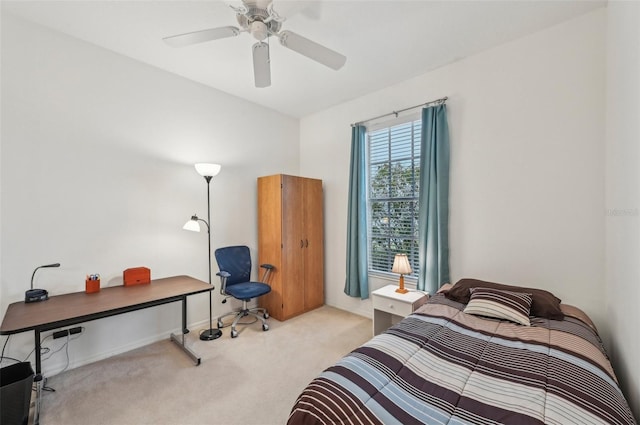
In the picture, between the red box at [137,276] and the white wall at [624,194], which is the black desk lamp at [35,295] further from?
the white wall at [624,194]

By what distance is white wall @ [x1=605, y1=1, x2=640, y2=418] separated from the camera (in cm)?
136

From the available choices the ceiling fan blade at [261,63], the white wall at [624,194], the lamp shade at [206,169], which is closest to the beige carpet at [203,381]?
the lamp shade at [206,169]

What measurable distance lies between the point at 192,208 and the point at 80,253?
110 cm

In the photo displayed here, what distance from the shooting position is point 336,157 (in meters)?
4.01

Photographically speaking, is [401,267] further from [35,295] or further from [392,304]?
[35,295]

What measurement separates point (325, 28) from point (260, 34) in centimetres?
76

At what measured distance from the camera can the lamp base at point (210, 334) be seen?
293 centimetres

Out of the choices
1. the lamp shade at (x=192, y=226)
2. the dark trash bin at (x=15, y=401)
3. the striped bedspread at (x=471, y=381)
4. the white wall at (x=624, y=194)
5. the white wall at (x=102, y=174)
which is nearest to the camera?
the striped bedspread at (x=471, y=381)

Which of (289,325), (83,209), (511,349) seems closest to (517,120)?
(511,349)

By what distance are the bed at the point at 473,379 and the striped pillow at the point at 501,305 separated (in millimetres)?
18

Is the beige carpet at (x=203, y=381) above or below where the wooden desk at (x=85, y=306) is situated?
below

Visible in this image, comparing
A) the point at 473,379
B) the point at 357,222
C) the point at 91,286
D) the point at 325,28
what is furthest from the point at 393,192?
the point at 91,286

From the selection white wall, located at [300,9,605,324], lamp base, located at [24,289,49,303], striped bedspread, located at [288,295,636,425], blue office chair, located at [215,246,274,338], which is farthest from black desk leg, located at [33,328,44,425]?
white wall, located at [300,9,605,324]

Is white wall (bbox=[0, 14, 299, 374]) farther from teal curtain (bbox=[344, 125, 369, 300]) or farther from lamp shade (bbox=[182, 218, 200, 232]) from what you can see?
teal curtain (bbox=[344, 125, 369, 300])
